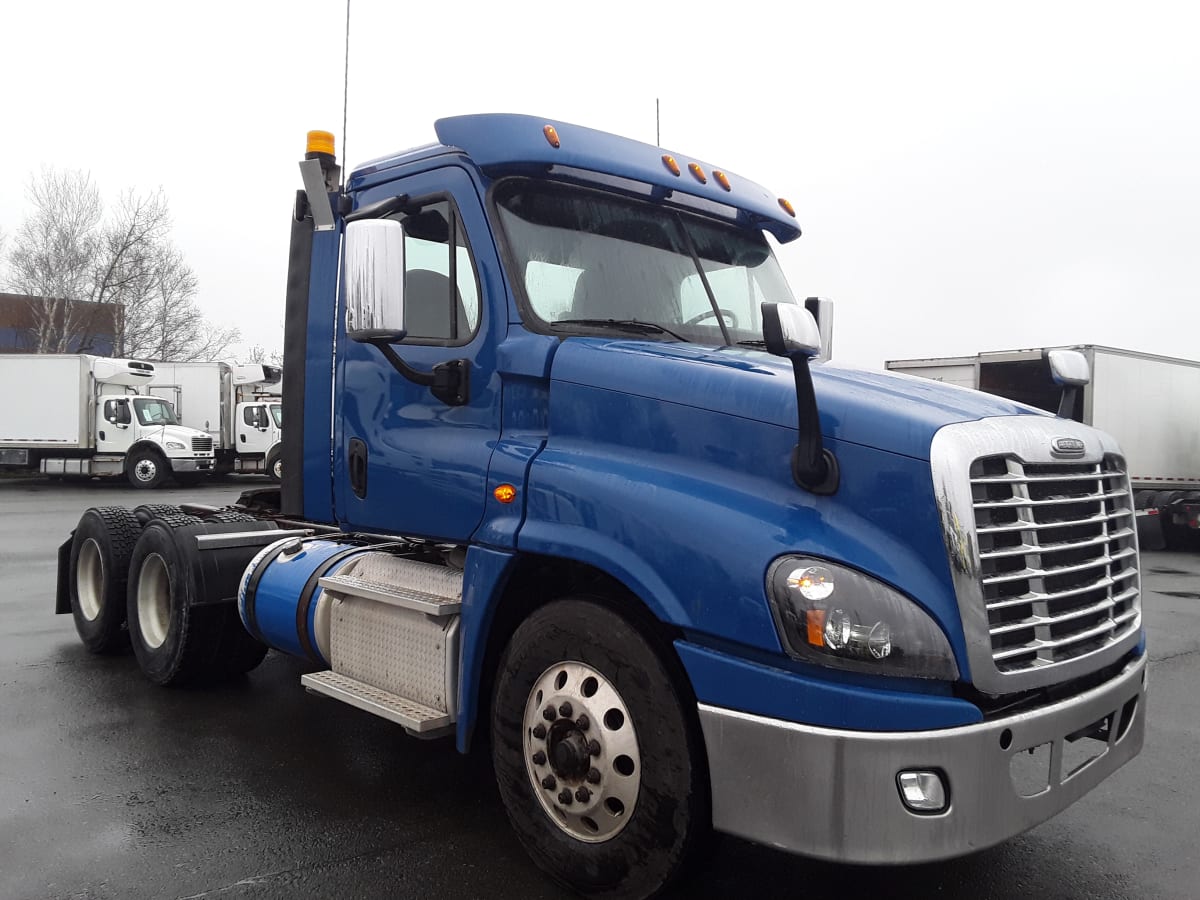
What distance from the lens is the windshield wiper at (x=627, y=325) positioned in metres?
3.79

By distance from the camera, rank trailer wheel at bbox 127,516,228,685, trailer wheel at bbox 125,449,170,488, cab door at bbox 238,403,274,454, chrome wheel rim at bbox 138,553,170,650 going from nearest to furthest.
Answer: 1. trailer wheel at bbox 127,516,228,685
2. chrome wheel rim at bbox 138,553,170,650
3. trailer wheel at bbox 125,449,170,488
4. cab door at bbox 238,403,274,454

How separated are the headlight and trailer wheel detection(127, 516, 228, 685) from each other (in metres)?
4.07

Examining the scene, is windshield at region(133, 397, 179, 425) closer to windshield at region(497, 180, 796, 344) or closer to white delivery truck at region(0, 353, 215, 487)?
white delivery truck at region(0, 353, 215, 487)

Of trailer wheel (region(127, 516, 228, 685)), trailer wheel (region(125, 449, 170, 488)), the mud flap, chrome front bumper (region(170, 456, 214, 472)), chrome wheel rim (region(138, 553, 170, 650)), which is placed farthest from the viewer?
trailer wheel (region(125, 449, 170, 488))

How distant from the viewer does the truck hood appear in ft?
9.48

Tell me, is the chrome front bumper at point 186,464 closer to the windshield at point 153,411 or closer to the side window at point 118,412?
the windshield at point 153,411

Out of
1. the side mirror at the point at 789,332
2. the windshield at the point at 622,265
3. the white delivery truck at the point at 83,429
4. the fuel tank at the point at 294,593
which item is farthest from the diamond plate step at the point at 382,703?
the white delivery truck at the point at 83,429

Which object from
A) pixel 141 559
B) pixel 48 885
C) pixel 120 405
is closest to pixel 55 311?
pixel 120 405

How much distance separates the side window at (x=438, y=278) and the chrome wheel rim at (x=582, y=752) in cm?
146

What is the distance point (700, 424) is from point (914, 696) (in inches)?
41.7

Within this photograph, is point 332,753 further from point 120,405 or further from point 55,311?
point 55,311

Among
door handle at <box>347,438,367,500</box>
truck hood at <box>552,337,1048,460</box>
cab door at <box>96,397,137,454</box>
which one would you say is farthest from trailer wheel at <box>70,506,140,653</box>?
cab door at <box>96,397,137,454</box>

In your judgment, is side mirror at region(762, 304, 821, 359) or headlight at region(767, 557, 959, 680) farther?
side mirror at region(762, 304, 821, 359)

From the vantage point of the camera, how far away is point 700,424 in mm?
3172
